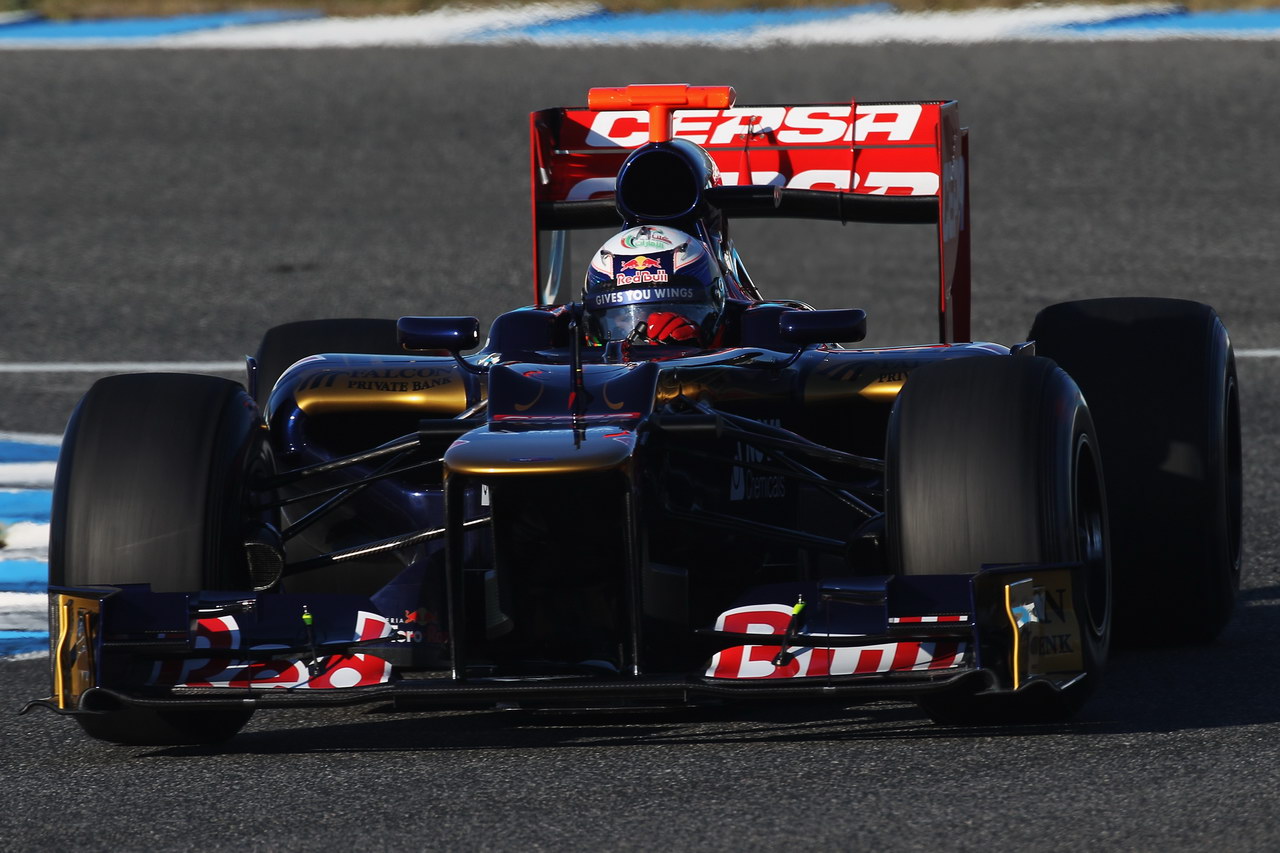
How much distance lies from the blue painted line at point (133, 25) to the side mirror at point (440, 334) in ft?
54.1

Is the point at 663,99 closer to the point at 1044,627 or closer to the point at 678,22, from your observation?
the point at 1044,627

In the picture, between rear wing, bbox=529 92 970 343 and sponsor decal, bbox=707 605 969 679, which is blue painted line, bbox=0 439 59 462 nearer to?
rear wing, bbox=529 92 970 343

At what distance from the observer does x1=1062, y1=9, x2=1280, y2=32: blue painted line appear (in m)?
20.1

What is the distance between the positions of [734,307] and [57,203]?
11502 millimetres

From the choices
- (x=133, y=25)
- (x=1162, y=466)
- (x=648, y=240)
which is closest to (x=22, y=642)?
(x=648, y=240)

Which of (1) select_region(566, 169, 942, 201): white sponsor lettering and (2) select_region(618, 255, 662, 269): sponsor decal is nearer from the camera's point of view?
(2) select_region(618, 255, 662, 269): sponsor decal

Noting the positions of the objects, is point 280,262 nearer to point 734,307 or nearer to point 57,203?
point 57,203

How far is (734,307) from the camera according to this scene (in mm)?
6938

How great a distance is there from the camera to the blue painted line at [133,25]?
22219 mm

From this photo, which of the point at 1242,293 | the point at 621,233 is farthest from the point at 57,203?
the point at 621,233

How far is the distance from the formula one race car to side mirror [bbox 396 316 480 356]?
1cm

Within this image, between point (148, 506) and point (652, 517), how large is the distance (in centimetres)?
125

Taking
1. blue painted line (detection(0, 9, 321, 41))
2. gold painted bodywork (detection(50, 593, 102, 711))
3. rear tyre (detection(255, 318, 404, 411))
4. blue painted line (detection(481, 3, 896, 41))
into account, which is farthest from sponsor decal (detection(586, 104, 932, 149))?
blue painted line (detection(0, 9, 321, 41))

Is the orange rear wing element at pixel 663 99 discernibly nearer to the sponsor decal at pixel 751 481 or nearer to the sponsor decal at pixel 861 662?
the sponsor decal at pixel 751 481
